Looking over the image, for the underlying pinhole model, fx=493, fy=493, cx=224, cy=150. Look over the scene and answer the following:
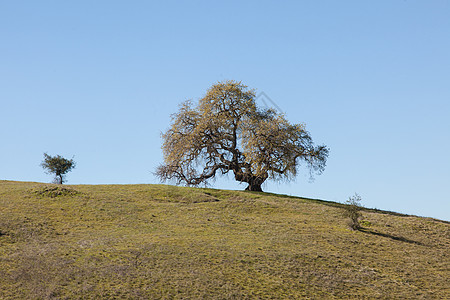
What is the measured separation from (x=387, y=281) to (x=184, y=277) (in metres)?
11.6

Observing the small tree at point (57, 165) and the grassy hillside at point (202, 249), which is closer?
the grassy hillside at point (202, 249)

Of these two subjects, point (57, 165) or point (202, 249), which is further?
point (57, 165)

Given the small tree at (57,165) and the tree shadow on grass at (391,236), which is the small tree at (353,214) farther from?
the small tree at (57,165)

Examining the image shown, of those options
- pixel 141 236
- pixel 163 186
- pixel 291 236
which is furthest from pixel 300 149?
pixel 141 236

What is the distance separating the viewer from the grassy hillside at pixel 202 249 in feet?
79.6

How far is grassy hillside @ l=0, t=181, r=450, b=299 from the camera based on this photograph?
24.3 metres

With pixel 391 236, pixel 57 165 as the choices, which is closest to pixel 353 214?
pixel 391 236

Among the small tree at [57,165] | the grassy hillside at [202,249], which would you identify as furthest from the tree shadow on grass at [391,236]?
the small tree at [57,165]

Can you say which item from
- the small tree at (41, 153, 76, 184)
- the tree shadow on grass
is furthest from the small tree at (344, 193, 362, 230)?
the small tree at (41, 153, 76, 184)

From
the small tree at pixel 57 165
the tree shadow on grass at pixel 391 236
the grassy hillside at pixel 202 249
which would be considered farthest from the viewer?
the small tree at pixel 57 165

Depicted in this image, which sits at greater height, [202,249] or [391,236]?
[391,236]

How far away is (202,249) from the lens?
29234 millimetres

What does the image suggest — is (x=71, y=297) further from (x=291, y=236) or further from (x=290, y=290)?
(x=291, y=236)

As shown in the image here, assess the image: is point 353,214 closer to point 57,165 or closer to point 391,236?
point 391,236
